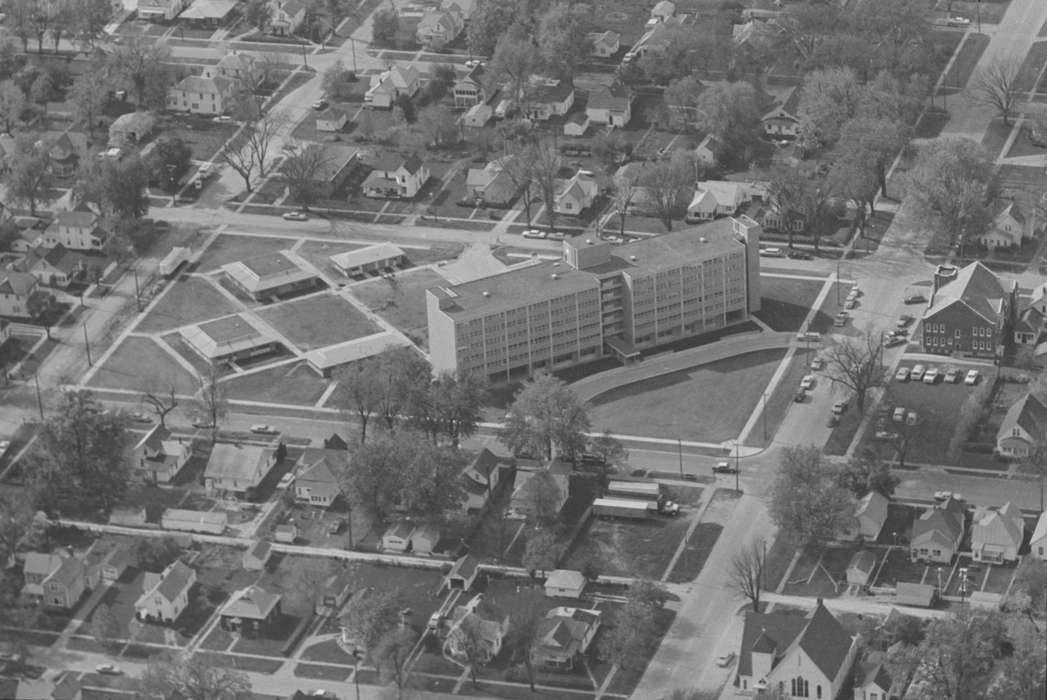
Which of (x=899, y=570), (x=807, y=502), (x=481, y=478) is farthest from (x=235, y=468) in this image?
(x=899, y=570)

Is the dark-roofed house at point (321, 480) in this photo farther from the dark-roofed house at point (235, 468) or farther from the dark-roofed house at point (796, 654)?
the dark-roofed house at point (796, 654)

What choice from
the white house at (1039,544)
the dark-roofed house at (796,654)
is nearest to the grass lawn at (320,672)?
the dark-roofed house at (796,654)

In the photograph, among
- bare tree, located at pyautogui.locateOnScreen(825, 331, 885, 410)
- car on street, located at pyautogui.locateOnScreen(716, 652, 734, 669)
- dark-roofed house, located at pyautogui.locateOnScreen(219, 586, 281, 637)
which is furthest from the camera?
bare tree, located at pyautogui.locateOnScreen(825, 331, 885, 410)

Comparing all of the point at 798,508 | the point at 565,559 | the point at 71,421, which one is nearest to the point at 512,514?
the point at 565,559

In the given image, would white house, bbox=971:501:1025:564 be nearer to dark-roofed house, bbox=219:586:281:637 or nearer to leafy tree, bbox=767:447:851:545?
leafy tree, bbox=767:447:851:545

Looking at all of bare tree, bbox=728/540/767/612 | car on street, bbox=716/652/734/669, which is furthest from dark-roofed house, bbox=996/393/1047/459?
car on street, bbox=716/652/734/669

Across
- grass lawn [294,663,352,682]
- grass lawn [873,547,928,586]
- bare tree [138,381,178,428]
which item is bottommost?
bare tree [138,381,178,428]

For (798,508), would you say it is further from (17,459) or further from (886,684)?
(17,459)
